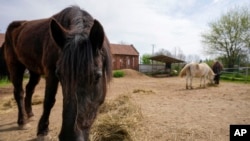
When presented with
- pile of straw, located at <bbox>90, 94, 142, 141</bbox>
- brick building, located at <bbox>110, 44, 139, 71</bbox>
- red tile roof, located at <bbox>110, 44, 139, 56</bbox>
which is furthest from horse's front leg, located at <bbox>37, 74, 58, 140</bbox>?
red tile roof, located at <bbox>110, 44, 139, 56</bbox>

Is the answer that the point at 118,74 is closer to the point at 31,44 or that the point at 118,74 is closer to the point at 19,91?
the point at 19,91

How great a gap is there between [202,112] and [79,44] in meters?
4.41

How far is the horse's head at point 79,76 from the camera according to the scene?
1.88 meters

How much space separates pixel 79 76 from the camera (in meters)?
1.91

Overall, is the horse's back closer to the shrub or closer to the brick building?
the shrub

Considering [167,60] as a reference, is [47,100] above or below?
below

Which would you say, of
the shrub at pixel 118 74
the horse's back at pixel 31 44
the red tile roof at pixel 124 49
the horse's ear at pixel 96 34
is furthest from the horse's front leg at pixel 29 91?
the red tile roof at pixel 124 49

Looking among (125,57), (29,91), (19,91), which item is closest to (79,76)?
(19,91)

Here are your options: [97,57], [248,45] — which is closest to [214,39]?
[248,45]

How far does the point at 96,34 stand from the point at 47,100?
1728 millimetres

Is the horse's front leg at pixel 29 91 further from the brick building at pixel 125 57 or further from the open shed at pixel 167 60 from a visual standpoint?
the brick building at pixel 125 57

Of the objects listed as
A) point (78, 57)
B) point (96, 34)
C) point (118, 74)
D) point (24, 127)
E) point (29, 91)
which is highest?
point (96, 34)

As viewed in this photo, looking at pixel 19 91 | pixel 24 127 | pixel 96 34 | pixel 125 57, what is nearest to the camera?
pixel 96 34

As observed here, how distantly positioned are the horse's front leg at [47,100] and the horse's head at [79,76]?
1.18m
